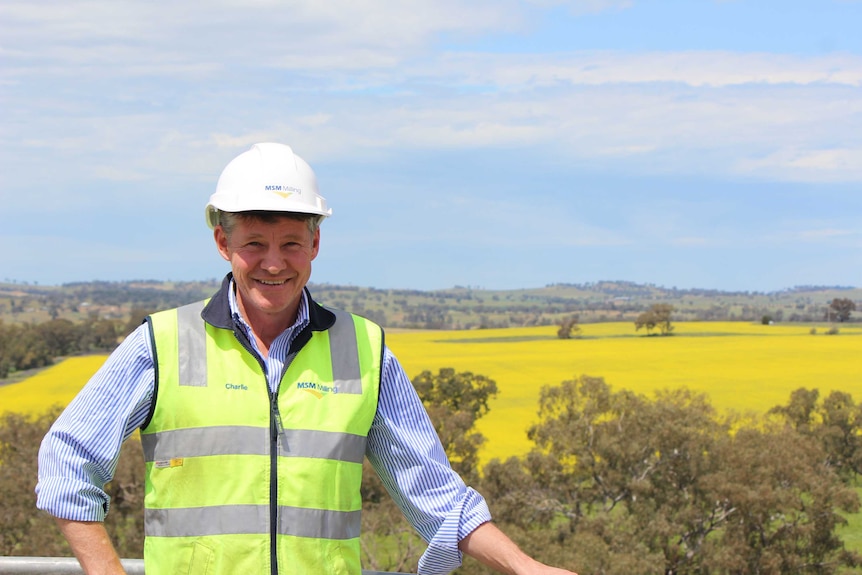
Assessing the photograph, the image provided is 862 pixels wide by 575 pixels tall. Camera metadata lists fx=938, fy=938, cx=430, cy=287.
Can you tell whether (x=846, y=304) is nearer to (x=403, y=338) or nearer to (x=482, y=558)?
(x=403, y=338)

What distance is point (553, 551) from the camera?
874 inches

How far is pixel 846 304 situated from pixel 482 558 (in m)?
107

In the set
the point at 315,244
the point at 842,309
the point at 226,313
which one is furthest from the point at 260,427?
the point at 842,309

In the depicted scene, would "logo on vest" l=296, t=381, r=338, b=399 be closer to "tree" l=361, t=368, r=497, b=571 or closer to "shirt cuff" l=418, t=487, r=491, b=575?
"shirt cuff" l=418, t=487, r=491, b=575

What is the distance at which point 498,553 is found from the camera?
2.55m

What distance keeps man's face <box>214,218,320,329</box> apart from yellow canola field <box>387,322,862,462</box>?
36.6 meters

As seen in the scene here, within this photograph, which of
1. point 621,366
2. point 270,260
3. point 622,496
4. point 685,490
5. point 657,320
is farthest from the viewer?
point 657,320

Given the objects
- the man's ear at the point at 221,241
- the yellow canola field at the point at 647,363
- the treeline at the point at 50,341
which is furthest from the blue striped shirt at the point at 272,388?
the treeline at the point at 50,341

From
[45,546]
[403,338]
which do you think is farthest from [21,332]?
[45,546]

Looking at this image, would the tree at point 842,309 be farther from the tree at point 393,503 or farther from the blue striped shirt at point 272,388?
the blue striped shirt at point 272,388

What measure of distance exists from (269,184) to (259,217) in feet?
0.34

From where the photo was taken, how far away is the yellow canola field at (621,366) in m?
50.1

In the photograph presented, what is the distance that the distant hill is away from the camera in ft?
358

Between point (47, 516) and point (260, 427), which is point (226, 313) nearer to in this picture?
point (260, 427)
